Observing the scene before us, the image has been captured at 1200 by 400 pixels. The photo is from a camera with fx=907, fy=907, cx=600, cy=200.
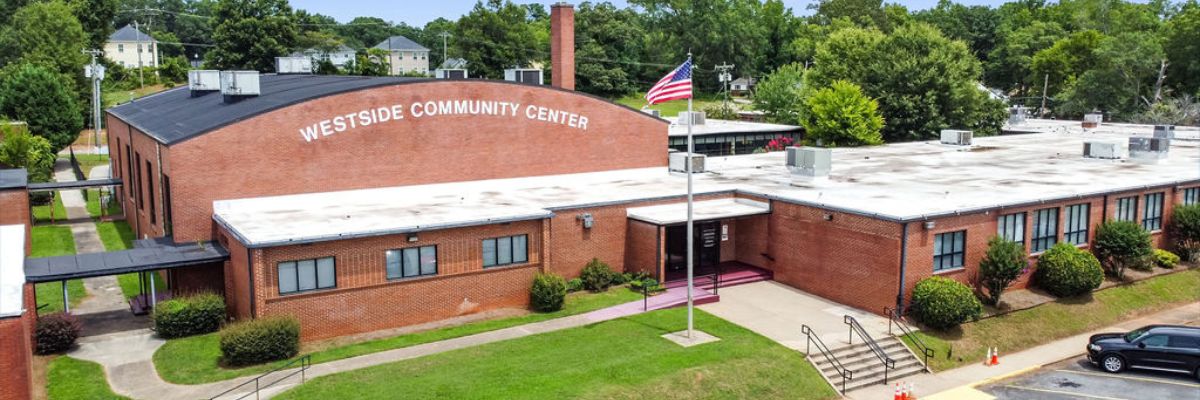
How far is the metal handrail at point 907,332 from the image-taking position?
26362 mm

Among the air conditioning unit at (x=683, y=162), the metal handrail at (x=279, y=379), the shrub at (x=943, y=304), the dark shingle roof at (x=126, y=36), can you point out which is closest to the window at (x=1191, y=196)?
the shrub at (x=943, y=304)

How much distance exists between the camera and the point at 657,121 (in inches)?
1670

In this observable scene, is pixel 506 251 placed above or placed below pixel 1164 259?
above

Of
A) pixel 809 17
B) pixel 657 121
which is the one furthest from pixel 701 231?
pixel 809 17

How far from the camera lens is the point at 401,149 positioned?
114 feet

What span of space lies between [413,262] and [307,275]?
3.16m

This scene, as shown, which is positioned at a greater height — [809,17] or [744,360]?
[809,17]

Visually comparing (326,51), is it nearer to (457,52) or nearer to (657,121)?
(457,52)

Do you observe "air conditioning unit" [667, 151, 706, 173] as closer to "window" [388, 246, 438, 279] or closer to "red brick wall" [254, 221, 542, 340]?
"red brick wall" [254, 221, 542, 340]

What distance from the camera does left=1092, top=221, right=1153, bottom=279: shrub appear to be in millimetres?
33344

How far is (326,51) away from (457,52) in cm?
1555

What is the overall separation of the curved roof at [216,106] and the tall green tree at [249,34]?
57.2 metres

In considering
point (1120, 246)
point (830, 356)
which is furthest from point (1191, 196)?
point (830, 356)

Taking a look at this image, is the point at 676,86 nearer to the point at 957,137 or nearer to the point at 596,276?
the point at 596,276
